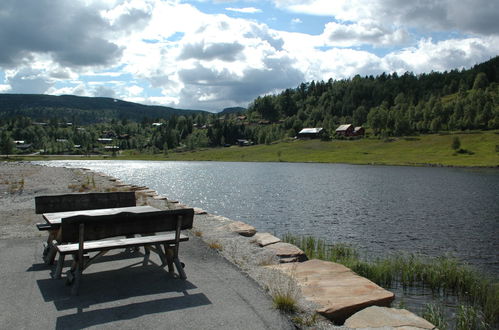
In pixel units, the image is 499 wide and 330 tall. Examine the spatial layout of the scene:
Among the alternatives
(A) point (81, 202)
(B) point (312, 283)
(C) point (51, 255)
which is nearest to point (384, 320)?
(B) point (312, 283)

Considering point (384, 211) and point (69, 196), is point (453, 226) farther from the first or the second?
point (69, 196)

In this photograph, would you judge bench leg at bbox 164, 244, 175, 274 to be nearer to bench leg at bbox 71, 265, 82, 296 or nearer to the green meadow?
bench leg at bbox 71, 265, 82, 296

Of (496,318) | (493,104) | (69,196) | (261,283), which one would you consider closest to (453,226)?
(496,318)

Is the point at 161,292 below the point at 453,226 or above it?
above

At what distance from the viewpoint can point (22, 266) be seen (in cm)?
1133

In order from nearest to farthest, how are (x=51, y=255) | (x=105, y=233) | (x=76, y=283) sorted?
(x=76, y=283) < (x=105, y=233) < (x=51, y=255)

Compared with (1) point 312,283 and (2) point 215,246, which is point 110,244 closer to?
(2) point 215,246

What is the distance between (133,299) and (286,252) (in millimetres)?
6219

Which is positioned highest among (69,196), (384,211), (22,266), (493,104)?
(493,104)

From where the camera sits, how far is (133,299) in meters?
9.02

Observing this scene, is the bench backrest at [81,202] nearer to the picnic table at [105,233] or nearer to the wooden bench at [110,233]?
the picnic table at [105,233]

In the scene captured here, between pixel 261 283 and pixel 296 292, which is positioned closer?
pixel 296 292

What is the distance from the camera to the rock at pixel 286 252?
44.5 ft

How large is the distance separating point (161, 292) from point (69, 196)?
5.96m
